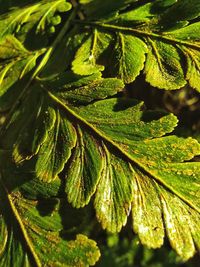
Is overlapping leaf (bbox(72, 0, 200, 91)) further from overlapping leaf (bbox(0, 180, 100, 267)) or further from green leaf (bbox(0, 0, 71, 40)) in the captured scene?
overlapping leaf (bbox(0, 180, 100, 267))

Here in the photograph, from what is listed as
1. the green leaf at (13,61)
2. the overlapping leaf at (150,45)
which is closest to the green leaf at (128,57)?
the overlapping leaf at (150,45)

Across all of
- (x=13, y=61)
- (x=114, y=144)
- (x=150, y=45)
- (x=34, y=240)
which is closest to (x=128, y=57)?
(x=150, y=45)

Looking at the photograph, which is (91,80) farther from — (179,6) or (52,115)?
(179,6)

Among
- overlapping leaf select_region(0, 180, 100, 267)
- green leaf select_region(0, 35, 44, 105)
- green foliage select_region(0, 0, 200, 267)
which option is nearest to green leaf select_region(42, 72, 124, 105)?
green foliage select_region(0, 0, 200, 267)

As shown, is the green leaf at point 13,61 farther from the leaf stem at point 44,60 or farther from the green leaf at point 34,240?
the green leaf at point 34,240

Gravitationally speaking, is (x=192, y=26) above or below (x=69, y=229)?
above

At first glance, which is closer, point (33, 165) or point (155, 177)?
point (155, 177)

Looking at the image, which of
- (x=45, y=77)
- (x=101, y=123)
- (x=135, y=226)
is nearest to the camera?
(x=135, y=226)

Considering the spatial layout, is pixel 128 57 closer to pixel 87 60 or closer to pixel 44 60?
pixel 87 60

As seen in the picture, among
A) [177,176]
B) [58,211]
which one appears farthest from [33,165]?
[177,176]
